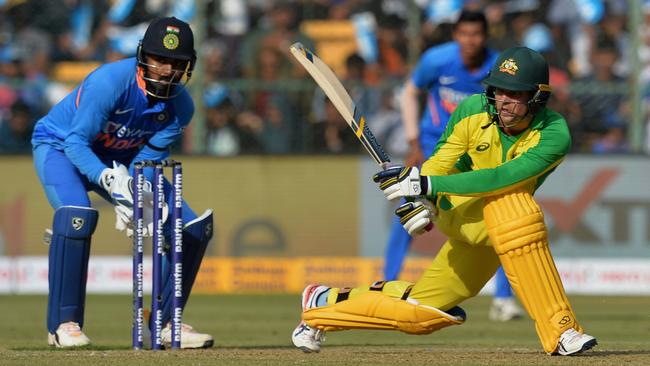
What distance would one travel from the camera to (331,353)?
21.7ft

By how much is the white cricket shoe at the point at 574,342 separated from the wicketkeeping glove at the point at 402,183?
94 cm

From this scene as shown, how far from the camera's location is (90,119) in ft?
22.3

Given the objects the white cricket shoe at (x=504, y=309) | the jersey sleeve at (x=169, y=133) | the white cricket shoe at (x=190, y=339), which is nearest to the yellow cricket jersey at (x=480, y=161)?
the white cricket shoe at (x=190, y=339)

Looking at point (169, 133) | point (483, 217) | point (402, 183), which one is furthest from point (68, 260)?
point (483, 217)

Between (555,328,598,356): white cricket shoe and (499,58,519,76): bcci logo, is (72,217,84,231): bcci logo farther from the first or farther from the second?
(555,328,598,356): white cricket shoe

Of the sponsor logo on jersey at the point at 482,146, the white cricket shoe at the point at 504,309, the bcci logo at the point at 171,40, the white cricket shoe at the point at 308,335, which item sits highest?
the bcci logo at the point at 171,40

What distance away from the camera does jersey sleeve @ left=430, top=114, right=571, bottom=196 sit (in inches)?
239

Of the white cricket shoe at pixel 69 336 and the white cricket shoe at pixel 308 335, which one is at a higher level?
the white cricket shoe at pixel 308 335

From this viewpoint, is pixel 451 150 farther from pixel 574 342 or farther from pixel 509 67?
pixel 574 342

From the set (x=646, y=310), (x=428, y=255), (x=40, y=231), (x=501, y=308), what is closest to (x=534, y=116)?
(x=501, y=308)

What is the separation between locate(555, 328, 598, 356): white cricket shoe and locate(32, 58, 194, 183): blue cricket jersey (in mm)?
2534

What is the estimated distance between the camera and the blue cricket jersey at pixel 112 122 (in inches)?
268

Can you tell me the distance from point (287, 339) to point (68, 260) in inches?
70.7

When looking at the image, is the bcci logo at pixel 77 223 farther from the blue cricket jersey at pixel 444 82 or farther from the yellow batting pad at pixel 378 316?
the blue cricket jersey at pixel 444 82
